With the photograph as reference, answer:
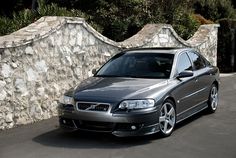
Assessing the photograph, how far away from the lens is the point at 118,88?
26.6ft

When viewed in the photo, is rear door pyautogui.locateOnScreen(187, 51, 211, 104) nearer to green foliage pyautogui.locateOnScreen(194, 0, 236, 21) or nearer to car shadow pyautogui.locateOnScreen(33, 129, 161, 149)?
car shadow pyautogui.locateOnScreen(33, 129, 161, 149)

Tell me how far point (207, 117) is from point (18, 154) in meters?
4.18

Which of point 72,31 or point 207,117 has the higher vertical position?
point 72,31

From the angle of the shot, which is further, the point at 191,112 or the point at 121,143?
the point at 191,112

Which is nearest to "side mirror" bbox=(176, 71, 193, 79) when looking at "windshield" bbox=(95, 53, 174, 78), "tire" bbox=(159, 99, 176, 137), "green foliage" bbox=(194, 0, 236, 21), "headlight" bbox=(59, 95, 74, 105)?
"windshield" bbox=(95, 53, 174, 78)

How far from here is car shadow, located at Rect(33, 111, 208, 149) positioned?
7.75 metres

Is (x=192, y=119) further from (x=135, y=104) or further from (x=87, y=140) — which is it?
(x=87, y=140)

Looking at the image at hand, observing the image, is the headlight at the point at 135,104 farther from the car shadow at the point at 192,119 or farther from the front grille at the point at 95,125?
the car shadow at the point at 192,119

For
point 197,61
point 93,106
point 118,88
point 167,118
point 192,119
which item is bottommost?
point 192,119

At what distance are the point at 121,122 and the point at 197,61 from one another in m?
3.15

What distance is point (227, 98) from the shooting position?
40.8ft

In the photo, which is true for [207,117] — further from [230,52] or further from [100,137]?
[230,52]

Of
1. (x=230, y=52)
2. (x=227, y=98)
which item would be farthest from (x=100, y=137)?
(x=230, y=52)

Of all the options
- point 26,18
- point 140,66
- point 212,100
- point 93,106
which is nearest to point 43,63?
point 140,66
